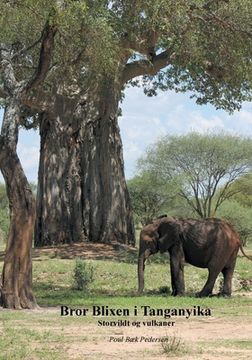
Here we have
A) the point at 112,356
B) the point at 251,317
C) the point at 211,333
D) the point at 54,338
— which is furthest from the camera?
the point at 251,317

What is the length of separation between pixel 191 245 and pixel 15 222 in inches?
159

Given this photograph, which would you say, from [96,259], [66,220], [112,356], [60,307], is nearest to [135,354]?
[112,356]

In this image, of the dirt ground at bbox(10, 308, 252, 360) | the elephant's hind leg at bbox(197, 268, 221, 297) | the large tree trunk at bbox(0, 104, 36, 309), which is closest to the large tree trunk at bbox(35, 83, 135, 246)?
the elephant's hind leg at bbox(197, 268, 221, 297)

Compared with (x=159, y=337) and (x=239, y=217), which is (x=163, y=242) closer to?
(x=159, y=337)

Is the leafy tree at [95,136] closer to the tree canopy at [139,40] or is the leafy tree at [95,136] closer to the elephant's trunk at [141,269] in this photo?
the tree canopy at [139,40]

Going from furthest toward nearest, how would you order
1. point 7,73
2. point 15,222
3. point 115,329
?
point 7,73
point 15,222
point 115,329

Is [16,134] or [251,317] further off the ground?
[16,134]

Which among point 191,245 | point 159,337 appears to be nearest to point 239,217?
point 191,245

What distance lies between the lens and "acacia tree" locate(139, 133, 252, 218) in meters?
50.1

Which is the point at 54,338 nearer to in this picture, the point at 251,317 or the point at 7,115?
the point at 251,317

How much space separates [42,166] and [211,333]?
55.4 feet

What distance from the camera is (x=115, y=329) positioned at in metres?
10.4

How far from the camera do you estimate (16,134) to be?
1261 centimetres

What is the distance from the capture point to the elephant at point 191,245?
48.2 ft
